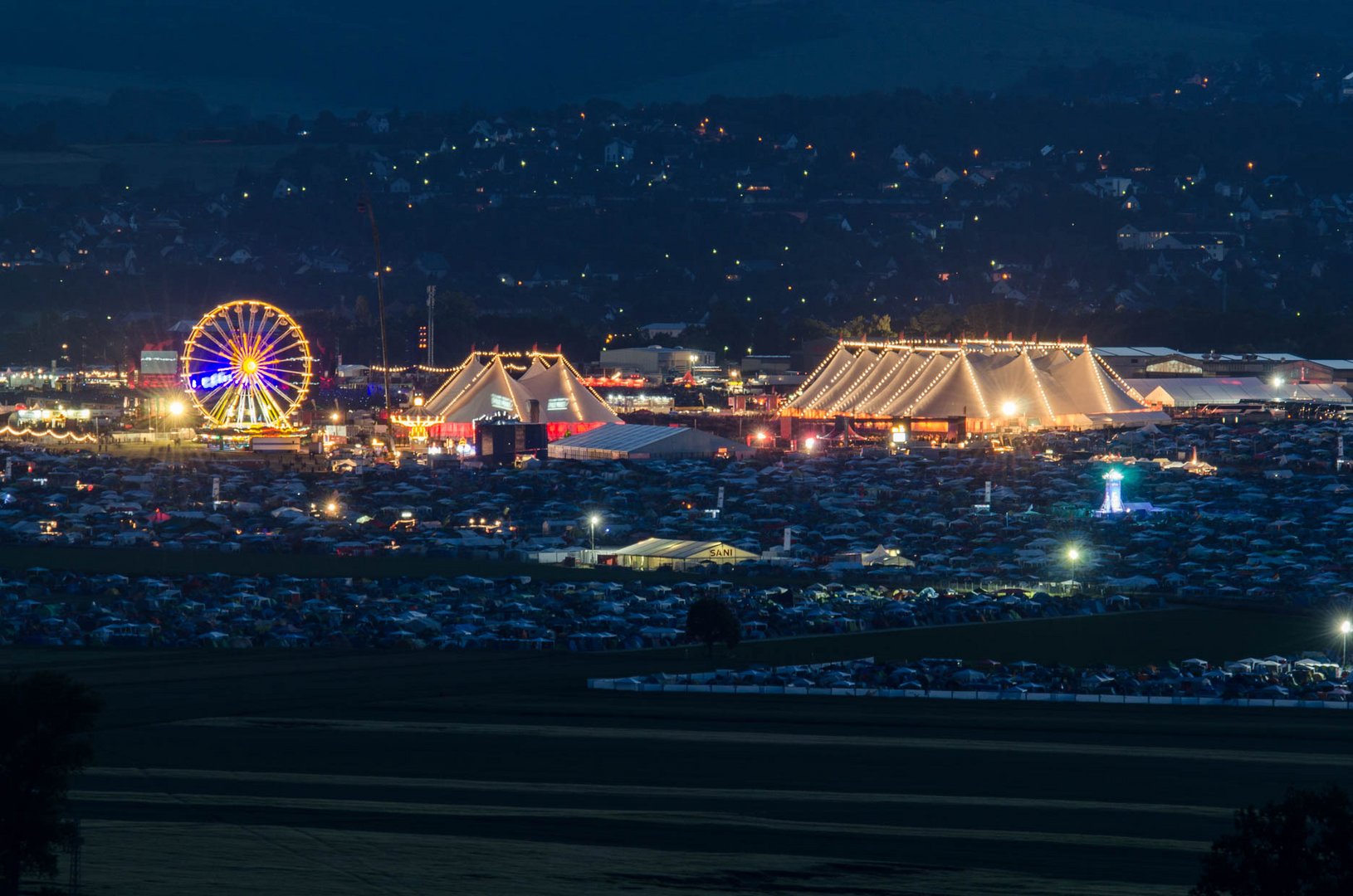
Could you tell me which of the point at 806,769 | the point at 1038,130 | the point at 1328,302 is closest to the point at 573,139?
the point at 1038,130

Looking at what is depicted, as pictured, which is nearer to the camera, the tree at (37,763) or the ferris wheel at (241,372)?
the tree at (37,763)

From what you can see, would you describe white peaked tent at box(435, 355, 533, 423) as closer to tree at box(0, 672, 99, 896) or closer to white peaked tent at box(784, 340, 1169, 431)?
white peaked tent at box(784, 340, 1169, 431)

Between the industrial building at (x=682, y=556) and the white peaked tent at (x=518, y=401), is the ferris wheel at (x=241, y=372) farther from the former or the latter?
the industrial building at (x=682, y=556)

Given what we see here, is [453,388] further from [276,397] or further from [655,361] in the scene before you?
[655,361]

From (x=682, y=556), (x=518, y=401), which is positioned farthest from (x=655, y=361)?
(x=682, y=556)

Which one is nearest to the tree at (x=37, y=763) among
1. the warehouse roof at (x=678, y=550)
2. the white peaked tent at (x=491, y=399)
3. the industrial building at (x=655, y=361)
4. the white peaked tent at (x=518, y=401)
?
the warehouse roof at (x=678, y=550)
